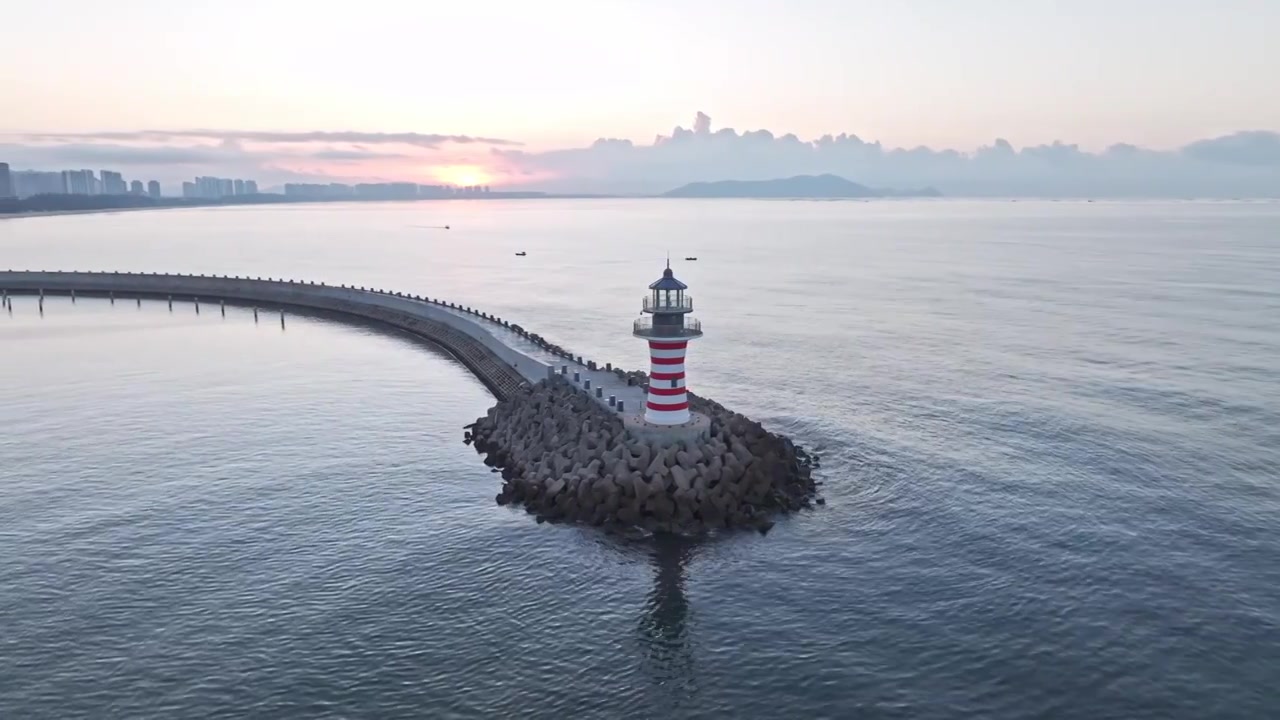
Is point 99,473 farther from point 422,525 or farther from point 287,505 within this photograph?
point 422,525

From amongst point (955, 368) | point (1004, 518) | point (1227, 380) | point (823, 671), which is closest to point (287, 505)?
point (823, 671)

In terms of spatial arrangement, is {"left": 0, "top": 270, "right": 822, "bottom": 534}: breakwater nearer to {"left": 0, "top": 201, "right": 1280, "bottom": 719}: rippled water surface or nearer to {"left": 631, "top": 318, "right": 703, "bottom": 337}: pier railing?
{"left": 0, "top": 201, "right": 1280, "bottom": 719}: rippled water surface

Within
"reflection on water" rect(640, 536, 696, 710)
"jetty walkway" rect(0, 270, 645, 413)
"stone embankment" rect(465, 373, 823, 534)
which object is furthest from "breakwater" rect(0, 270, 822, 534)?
"reflection on water" rect(640, 536, 696, 710)

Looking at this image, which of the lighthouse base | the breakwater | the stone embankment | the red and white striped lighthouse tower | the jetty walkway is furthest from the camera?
the jetty walkway

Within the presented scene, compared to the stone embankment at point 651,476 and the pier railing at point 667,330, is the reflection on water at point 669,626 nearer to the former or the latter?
the stone embankment at point 651,476

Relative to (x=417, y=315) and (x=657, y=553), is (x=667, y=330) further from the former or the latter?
(x=417, y=315)

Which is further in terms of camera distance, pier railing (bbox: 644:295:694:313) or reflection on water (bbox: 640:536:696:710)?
pier railing (bbox: 644:295:694:313)
